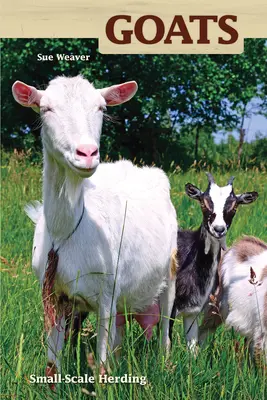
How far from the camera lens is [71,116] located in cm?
365

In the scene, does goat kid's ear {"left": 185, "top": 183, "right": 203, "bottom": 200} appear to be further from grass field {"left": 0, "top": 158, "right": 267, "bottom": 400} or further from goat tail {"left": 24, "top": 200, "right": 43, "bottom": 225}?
→ goat tail {"left": 24, "top": 200, "right": 43, "bottom": 225}

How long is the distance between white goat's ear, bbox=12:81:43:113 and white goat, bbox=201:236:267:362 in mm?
1622

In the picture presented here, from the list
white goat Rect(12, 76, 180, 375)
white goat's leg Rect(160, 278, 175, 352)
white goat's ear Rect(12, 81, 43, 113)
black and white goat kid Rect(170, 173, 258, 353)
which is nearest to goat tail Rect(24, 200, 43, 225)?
white goat Rect(12, 76, 180, 375)

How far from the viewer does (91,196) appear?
4234mm

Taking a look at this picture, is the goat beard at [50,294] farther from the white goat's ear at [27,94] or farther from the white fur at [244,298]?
the white fur at [244,298]

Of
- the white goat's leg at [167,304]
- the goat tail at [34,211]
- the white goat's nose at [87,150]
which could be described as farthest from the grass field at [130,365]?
the white goat's nose at [87,150]

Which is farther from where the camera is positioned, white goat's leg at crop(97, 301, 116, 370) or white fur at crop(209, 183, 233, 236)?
white fur at crop(209, 183, 233, 236)

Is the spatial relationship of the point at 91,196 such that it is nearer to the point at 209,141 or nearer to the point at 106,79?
the point at 106,79

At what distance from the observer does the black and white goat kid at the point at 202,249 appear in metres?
5.20

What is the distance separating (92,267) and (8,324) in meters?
1.03

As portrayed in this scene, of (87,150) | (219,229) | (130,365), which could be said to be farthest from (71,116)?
(219,229)

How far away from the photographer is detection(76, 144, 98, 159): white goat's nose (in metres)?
3.45

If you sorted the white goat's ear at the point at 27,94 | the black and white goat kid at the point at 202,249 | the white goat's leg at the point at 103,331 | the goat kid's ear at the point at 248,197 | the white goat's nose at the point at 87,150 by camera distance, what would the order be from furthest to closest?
1. the goat kid's ear at the point at 248,197
2. the black and white goat kid at the point at 202,249
3. the white goat's leg at the point at 103,331
4. the white goat's ear at the point at 27,94
5. the white goat's nose at the point at 87,150

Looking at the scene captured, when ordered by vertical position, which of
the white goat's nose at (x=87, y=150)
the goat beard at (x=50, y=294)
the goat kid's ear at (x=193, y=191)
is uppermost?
the white goat's nose at (x=87, y=150)
